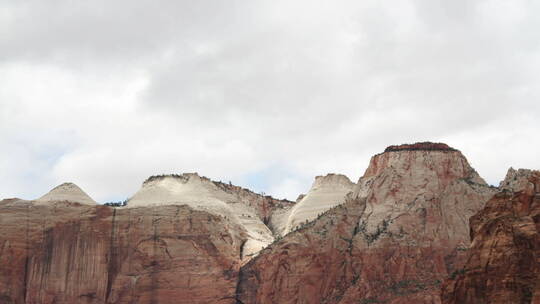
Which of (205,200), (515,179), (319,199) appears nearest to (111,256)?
(205,200)

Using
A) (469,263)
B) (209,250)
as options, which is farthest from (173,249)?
(469,263)

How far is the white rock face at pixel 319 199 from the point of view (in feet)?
387

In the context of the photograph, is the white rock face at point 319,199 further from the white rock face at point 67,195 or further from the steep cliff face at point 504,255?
the steep cliff face at point 504,255

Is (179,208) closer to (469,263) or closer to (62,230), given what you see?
(62,230)

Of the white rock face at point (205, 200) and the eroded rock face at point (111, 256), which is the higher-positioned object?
the white rock face at point (205, 200)

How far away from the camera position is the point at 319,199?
121m

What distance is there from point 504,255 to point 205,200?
6538 centimetres

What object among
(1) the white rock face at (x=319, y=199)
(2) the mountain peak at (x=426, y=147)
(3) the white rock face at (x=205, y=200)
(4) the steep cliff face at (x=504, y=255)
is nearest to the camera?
(4) the steep cliff face at (x=504, y=255)

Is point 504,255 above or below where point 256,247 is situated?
below

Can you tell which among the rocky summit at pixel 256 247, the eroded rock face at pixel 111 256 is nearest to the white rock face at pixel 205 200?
the rocky summit at pixel 256 247

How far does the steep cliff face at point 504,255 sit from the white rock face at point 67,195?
59231 millimetres

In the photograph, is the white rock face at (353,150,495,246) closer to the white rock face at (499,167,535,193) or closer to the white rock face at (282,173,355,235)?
the white rock face at (499,167,535,193)

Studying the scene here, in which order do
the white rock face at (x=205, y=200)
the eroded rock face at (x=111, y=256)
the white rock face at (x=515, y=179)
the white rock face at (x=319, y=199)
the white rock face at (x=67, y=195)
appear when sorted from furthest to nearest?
1. the white rock face at (x=319, y=199)
2. the white rock face at (x=205, y=200)
3. the white rock face at (x=67, y=195)
4. the eroded rock face at (x=111, y=256)
5. the white rock face at (x=515, y=179)

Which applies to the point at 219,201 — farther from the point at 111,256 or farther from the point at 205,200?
the point at 111,256
